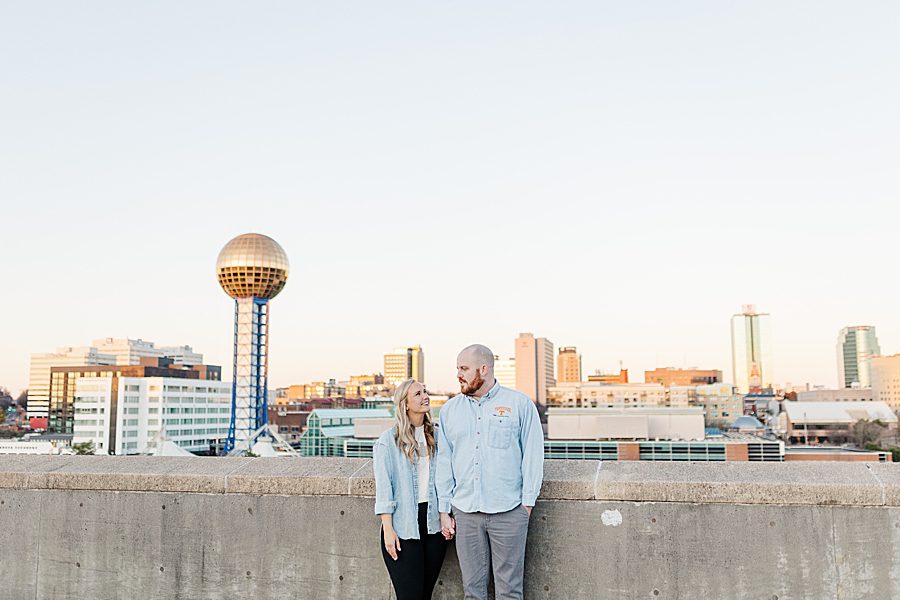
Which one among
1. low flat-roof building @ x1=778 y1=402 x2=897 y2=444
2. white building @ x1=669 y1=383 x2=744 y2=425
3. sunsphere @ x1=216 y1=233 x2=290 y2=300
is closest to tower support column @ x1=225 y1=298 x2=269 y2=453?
sunsphere @ x1=216 y1=233 x2=290 y2=300

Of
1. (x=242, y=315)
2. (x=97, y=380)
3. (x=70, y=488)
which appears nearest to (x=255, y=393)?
(x=242, y=315)

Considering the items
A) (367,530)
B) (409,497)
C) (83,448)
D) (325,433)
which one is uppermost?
(409,497)

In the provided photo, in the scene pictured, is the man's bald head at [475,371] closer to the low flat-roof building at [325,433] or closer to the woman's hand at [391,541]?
the woman's hand at [391,541]

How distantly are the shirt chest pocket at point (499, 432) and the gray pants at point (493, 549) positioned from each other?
425 millimetres

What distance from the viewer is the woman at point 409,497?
5.17 m

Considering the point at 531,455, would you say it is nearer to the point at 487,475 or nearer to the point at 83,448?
the point at 487,475

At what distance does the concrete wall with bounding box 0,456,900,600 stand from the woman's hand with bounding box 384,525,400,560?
28.4 inches

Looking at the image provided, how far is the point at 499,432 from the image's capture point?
5098 millimetres

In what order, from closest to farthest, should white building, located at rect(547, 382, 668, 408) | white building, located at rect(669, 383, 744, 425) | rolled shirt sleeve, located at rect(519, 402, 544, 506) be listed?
1. rolled shirt sleeve, located at rect(519, 402, 544, 506)
2. white building, located at rect(669, 383, 744, 425)
3. white building, located at rect(547, 382, 668, 408)

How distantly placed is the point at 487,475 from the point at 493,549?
1.65 feet

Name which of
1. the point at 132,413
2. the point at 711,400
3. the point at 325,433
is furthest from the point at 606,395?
the point at 132,413

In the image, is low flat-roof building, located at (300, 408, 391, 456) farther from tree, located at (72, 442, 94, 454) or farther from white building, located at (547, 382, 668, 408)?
white building, located at (547, 382, 668, 408)

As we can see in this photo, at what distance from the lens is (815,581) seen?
5176mm

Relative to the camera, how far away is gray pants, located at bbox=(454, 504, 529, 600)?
505 centimetres
